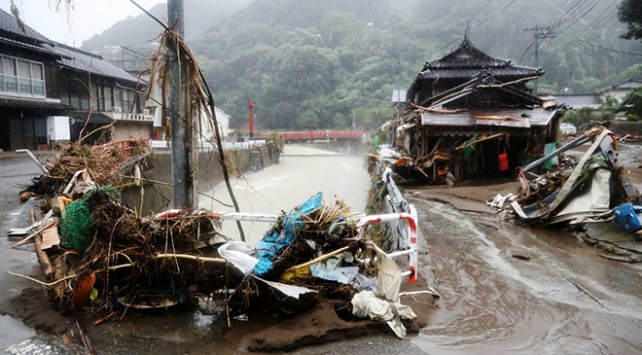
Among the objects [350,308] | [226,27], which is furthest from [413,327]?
[226,27]

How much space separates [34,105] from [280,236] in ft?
79.1

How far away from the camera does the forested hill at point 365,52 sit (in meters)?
62.5

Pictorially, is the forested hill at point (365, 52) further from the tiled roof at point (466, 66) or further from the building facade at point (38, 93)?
the tiled roof at point (466, 66)

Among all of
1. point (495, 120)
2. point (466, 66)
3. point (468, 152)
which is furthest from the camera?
point (466, 66)

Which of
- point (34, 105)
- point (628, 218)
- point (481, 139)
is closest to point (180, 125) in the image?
point (628, 218)

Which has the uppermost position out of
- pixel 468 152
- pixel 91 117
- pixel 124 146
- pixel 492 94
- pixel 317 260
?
pixel 492 94

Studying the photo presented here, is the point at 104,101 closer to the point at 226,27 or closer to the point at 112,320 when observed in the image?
the point at 112,320

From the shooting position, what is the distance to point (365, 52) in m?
83.1

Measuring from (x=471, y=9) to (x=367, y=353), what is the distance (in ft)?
296

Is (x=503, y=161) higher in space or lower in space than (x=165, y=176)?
higher

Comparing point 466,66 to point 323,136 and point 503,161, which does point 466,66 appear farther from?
point 323,136

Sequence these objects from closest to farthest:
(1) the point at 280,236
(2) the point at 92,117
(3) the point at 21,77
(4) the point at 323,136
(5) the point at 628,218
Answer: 1. (1) the point at 280,236
2. (5) the point at 628,218
3. (3) the point at 21,77
4. (2) the point at 92,117
5. (4) the point at 323,136

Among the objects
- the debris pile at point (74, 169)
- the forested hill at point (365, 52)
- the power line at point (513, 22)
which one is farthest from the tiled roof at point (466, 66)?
the power line at point (513, 22)

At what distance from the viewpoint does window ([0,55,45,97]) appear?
69.4 feet
